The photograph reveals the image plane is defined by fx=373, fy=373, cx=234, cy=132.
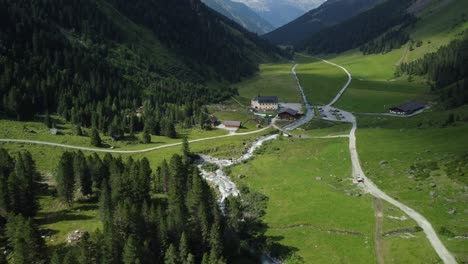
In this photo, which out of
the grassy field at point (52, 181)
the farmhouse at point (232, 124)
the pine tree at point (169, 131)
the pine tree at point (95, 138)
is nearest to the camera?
the grassy field at point (52, 181)

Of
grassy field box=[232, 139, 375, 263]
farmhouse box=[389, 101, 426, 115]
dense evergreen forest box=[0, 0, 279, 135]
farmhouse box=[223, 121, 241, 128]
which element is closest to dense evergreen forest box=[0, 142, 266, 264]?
grassy field box=[232, 139, 375, 263]

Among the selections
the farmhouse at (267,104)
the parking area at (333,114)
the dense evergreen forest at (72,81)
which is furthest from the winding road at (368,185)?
the farmhouse at (267,104)

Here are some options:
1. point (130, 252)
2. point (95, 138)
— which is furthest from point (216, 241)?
point (95, 138)

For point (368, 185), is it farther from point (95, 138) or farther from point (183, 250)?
point (95, 138)

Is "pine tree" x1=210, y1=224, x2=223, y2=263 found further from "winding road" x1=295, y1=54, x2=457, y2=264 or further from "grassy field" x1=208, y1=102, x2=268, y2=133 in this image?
"grassy field" x1=208, y1=102, x2=268, y2=133

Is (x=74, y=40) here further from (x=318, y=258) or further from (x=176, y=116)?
(x=318, y=258)

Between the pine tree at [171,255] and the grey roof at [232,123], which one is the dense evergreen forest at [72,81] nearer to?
the grey roof at [232,123]
